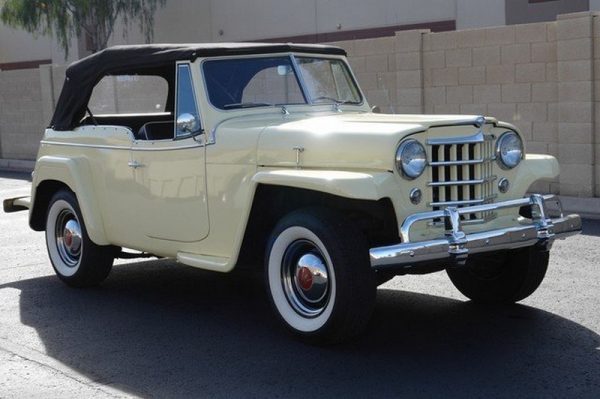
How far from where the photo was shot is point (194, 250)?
676cm

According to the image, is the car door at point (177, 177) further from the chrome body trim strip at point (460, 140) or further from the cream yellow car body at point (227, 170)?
the chrome body trim strip at point (460, 140)

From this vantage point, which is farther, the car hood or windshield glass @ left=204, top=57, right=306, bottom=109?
windshield glass @ left=204, top=57, right=306, bottom=109

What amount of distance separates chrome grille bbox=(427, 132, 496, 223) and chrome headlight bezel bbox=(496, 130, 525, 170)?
64mm

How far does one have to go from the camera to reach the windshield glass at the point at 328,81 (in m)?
7.23

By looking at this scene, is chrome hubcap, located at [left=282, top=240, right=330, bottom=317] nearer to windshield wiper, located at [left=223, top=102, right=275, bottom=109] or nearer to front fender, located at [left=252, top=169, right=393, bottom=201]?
front fender, located at [left=252, top=169, right=393, bottom=201]

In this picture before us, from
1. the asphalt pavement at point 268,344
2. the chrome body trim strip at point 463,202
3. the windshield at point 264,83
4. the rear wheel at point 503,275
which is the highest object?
the windshield at point 264,83

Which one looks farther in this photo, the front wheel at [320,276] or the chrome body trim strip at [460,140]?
the chrome body trim strip at [460,140]

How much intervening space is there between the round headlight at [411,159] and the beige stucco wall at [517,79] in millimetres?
4757

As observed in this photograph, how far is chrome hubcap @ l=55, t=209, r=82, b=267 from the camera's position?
7945 mm

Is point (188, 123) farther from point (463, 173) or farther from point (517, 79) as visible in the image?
point (517, 79)

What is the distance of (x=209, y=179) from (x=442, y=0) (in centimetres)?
2102

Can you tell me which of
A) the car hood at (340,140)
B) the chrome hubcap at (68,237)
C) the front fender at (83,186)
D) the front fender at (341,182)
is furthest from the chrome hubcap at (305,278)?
the chrome hubcap at (68,237)

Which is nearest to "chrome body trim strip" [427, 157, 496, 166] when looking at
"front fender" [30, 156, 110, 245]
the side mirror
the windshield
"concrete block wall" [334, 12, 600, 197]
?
the windshield

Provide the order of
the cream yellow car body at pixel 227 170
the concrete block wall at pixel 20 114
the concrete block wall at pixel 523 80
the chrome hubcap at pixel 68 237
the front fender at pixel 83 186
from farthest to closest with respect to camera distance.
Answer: the concrete block wall at pixel 20 114 → the concrete block wall at pixel 523 80 → the chrome hubcap at pixel 68 237 → the front fender at pixel 83 186 → the cream yellow car body at pixel 227 170
